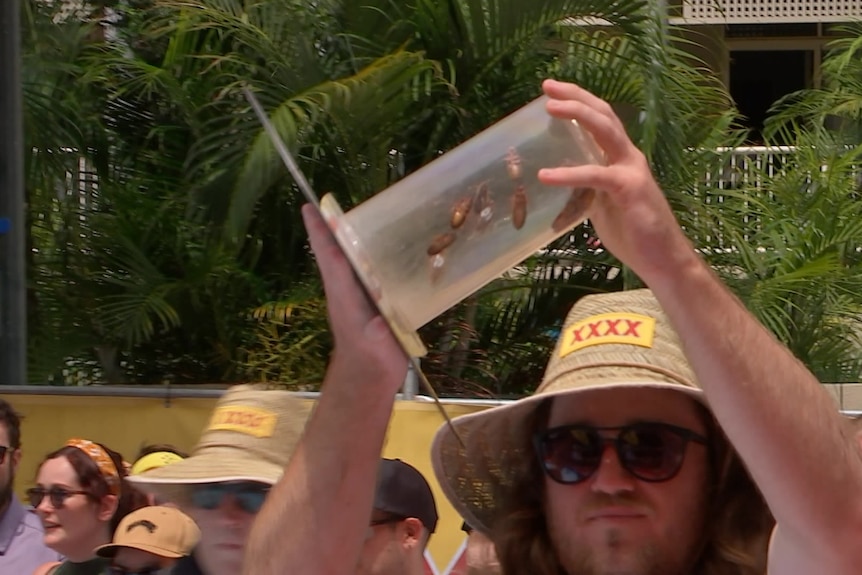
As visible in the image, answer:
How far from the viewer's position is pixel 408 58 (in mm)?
6457

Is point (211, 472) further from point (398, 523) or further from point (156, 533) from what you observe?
point (156, 533)

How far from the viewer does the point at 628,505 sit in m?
1.98

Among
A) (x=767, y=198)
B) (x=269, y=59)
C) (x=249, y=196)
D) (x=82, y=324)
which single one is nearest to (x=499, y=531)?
(x=249, y=196)

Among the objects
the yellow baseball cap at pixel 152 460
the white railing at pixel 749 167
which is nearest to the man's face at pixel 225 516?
the yellow baseball cap at pixel 152 460

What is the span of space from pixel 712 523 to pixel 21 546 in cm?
265

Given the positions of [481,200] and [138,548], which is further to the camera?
[138,548]

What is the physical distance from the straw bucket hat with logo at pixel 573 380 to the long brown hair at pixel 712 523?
36mm

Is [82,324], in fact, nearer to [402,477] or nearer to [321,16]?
[321,16]

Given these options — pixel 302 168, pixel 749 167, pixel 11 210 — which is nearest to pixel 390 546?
pixel 11 210

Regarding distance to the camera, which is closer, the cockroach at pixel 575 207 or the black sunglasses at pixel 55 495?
the cockroach at pixel 575 207

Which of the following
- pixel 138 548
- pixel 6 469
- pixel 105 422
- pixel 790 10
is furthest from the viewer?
pixel 790 10

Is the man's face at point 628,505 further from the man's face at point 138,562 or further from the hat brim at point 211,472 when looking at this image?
the man's face at point 138,562

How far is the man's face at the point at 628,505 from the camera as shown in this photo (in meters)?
1.94

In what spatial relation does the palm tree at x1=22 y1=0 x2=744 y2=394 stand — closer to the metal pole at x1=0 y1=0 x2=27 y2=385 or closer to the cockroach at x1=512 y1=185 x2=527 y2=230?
the metal pole at x1=0 y1=0 x2=27 y2=385
